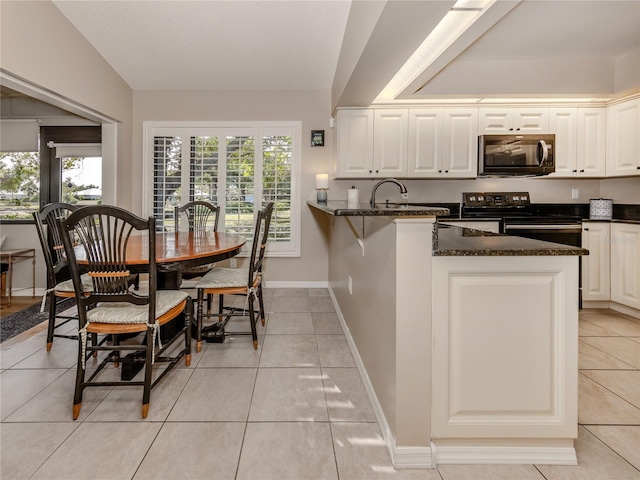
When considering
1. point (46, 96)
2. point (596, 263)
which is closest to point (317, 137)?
point (46, 96)

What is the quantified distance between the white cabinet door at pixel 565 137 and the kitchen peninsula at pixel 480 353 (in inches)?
119

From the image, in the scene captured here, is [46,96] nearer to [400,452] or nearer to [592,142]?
[400,452]

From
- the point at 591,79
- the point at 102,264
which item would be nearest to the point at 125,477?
the point at 102,264

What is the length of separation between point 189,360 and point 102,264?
90cm

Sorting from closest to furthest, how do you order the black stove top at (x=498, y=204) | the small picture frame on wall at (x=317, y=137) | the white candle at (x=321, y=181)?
the white candle at (x=321, y=181), the black stove top at (x=498, y=204), the small picture frame on wall at (x=317, y=137)

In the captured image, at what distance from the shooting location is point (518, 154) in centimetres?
368

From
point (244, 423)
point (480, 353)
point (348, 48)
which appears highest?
point (348, 48)

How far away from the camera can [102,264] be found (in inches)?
67.9

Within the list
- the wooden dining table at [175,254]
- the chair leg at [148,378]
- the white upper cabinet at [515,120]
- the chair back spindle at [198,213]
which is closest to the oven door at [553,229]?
the white upper cabinet at [515,120]

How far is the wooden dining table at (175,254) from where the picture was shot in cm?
192

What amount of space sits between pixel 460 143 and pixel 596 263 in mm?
1870

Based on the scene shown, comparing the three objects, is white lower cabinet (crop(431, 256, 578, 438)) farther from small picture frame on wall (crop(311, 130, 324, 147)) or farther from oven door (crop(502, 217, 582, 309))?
small picture frame on wall (crop(311, 130, 324, 147))

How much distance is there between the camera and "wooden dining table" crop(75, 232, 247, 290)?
192 cm

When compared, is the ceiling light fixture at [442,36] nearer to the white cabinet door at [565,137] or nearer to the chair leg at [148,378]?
the white cabinet door at [565,137]
